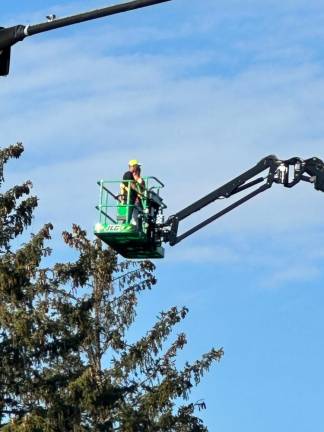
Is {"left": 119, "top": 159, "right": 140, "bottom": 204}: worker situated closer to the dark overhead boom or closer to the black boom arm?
the black boom arm

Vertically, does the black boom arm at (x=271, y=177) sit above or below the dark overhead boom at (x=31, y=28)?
above

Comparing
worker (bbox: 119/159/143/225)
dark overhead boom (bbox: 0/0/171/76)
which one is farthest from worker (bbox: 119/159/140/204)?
dark overhead boom (bbox: 0/0/171/76)

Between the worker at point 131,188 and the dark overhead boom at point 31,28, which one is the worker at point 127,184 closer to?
the worker at point 131,188

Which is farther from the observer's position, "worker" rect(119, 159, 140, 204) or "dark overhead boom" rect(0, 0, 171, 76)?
"worker" rect(119, 159, 140, 204)

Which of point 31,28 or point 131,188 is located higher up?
point 131,188

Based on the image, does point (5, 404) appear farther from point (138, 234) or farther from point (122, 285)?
point (138, 234)

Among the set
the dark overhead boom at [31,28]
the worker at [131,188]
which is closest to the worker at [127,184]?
the worker at [131,188]

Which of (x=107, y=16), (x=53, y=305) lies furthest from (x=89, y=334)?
(x=107, y=16)

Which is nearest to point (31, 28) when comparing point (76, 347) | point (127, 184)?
point (127, 184)

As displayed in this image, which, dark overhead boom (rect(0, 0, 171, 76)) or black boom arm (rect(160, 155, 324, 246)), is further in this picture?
black boom arm (rect(160, 155, 324, 246))

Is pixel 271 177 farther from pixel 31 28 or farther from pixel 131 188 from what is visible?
pixel 31 28

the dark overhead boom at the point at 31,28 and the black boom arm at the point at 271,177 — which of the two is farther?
the black boom arm at the point at 271,177

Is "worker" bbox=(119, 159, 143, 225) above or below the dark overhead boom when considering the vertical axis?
above

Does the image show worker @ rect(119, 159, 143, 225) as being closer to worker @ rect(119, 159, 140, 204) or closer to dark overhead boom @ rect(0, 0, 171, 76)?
worker @ rect(119, 159, 140, 204)
